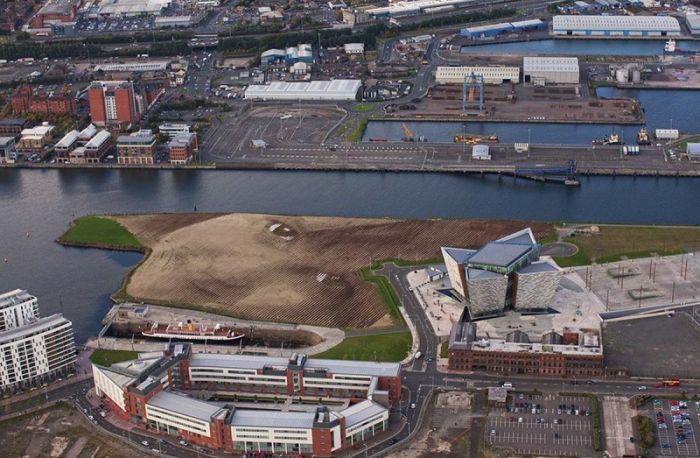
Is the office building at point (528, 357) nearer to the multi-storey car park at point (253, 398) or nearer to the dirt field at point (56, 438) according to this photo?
the multi-storey car park at point (253, 398)

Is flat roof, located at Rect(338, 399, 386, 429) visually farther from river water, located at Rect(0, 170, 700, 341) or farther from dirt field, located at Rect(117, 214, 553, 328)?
river water, located at Rect(0, 170, 700, 341)

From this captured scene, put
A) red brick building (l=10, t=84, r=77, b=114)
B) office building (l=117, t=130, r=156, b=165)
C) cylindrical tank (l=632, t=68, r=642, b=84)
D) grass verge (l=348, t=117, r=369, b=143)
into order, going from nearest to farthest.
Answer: office building (l=117, t=130, r=156, b=165) < grass verge (l=348, t=117, r=369, b=143) < red brick building (l=10, t=84, r=77, b=114) < cylindrical tank (l=632, t=68, r=642, b=84)

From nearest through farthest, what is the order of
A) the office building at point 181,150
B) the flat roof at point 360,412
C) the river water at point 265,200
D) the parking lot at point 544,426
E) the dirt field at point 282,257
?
the parking lot at point 544,426, the flat roof at point 360,412, the dirt field at point 282,257, the river water at point 265,200, the office building at point 181,150

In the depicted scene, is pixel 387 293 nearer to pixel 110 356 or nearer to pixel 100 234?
pixel 110 356

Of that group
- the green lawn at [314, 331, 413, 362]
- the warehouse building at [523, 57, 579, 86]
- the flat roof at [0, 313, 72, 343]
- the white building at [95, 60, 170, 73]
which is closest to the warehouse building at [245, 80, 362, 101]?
the white building at [95, 60, 170, 73]

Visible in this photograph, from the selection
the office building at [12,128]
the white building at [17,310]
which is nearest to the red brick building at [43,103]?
the office building at [12,128]

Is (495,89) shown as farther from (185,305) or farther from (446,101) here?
(185,305)

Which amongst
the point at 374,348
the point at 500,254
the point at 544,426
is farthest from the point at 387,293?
the point at 544,426
